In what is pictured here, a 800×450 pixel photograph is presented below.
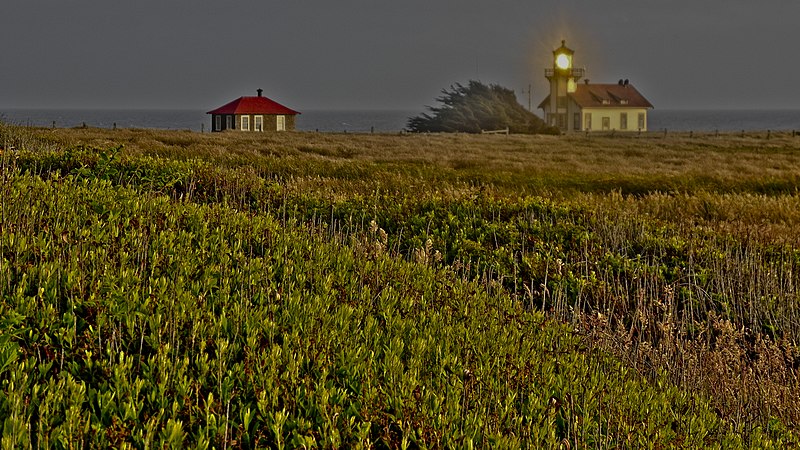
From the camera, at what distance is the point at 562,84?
90.1m

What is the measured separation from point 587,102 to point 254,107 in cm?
4247

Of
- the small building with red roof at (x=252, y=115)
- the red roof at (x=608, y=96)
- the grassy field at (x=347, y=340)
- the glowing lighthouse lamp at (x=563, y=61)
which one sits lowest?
the grassy field at (x=347, y=340)

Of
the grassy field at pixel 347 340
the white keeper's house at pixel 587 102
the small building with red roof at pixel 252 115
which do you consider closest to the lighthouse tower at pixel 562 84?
the white keeper's house at pixel 587 102

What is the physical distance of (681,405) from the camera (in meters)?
5.76

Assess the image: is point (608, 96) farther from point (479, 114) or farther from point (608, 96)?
point (479, 114)

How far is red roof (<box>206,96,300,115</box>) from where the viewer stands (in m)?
66.9

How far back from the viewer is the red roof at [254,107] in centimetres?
6695

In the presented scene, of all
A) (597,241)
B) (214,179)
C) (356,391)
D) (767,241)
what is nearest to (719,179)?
(767,241)

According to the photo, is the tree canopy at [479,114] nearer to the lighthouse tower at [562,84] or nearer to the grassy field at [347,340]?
the lighthouse tower at [562,84]

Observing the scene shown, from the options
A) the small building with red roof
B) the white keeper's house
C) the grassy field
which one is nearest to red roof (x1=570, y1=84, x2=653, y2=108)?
the white keeper's house

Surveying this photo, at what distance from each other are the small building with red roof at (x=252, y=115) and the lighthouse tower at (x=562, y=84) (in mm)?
36116

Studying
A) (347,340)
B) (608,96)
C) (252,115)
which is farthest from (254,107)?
(347,340)

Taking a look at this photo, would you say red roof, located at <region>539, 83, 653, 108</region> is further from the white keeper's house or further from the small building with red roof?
the small building with red roof

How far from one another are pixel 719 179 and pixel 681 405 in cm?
2109
